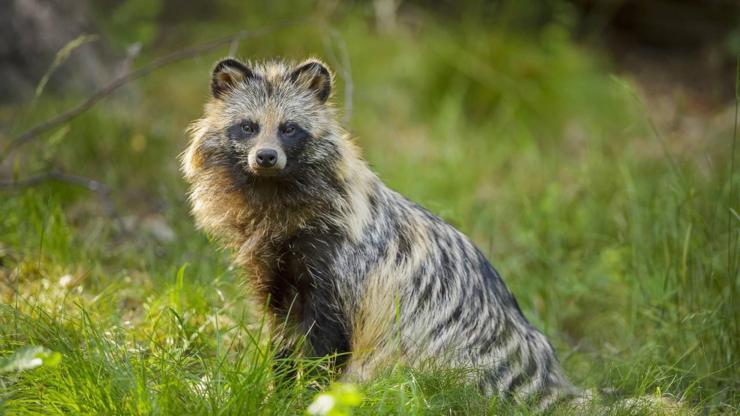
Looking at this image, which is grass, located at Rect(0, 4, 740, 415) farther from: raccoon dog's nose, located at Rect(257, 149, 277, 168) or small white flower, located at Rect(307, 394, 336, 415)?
small white flower, located at Rect(307, 394, 336, 415)

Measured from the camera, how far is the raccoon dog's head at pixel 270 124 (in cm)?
404

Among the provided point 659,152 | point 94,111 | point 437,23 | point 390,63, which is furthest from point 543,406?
point 437,23

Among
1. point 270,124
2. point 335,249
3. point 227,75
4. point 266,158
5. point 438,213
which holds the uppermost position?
point 227,75

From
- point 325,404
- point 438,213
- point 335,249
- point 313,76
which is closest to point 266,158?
point 335,249

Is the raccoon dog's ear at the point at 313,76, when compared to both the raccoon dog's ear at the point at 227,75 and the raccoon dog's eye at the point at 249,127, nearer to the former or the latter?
the raccoon dog's ear at the point at 227,75

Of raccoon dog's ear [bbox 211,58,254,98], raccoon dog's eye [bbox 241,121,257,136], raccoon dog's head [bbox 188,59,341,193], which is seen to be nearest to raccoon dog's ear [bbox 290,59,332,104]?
raccoon dog's head [bbox 188,59,341,193]

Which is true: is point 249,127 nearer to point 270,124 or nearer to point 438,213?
point 270,124

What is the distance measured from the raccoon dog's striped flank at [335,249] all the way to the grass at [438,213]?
275 mm

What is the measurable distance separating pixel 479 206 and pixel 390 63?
2.83m

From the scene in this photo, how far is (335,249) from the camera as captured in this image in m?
3.95

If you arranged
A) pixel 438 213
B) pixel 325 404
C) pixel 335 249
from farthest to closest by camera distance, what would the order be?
pixel 438 213 → pixel 335 249 → pixel 325 404

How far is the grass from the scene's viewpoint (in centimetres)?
353

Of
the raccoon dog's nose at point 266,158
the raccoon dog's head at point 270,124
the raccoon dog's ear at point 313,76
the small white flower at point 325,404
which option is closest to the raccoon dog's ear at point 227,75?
the raccoon dog's head at point 270,124

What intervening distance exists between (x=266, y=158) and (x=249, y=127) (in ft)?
1.13
